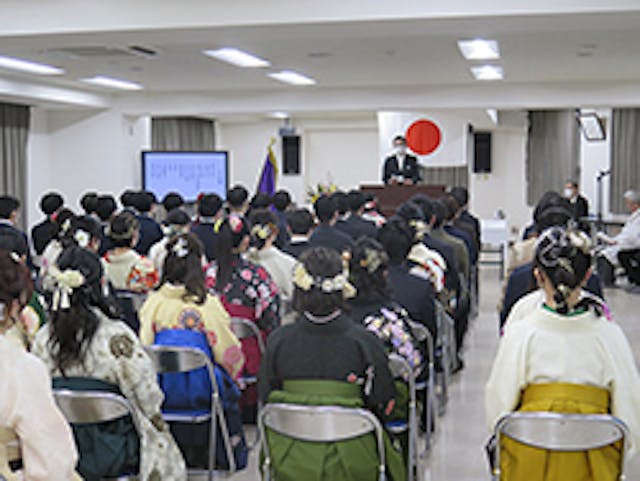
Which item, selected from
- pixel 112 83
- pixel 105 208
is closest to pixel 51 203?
pixel 105 208

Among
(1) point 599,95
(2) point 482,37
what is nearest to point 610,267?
(1) point 599,95

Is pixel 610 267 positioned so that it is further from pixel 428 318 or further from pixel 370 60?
pixel 428 318

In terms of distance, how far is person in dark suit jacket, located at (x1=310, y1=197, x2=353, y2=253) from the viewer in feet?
20.8

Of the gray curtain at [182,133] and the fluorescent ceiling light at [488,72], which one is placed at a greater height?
the fluorescent ceiling light at [488,72]

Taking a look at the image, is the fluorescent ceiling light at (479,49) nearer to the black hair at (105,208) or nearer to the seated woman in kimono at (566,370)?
the black hair at (105,208)

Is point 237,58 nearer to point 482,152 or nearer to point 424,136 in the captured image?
point 424,136

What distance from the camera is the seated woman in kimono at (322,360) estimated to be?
2881 mm

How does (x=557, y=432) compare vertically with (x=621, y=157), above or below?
below

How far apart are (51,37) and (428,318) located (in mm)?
3631

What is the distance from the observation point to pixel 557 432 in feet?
8.43

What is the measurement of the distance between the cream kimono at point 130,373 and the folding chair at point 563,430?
124 centimetres

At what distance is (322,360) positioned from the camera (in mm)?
2938

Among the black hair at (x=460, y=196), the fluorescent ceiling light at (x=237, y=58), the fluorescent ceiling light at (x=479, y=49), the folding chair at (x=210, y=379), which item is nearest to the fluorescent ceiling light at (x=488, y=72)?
the fluorescent ceiling light at (x=479, y=49)

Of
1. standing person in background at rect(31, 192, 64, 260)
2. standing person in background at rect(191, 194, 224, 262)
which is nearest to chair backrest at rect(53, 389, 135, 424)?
standing person in background at rect(191, 194, 224, 262)
